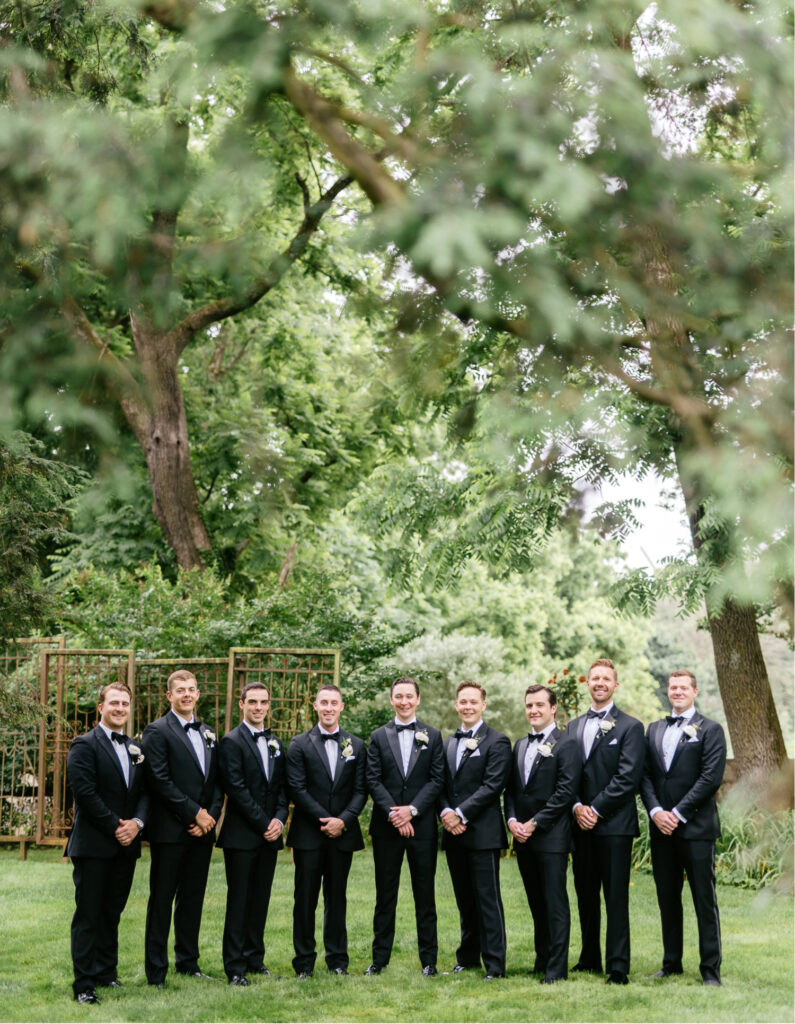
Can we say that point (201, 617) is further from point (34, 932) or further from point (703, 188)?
point (703, 188)

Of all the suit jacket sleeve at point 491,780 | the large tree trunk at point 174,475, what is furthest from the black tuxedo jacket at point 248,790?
the large tree trunk at point 174,475

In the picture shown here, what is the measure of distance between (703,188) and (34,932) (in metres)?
7.40

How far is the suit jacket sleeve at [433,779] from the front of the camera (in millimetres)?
6848

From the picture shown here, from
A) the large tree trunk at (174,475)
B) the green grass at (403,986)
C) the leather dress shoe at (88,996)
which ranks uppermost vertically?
the large tree trunk at (174,475)

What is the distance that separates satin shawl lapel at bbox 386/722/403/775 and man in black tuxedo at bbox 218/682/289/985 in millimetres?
685

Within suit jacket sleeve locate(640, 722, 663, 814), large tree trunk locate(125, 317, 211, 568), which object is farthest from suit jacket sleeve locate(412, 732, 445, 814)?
large tree trunk locate(125, 317, 211, 568)

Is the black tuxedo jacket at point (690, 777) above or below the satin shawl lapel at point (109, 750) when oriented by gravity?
below

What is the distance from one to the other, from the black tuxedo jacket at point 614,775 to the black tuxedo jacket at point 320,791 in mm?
1385

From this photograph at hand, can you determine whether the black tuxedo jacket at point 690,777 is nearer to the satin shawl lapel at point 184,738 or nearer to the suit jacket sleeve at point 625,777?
the suit jacket sleeve at point 625,777

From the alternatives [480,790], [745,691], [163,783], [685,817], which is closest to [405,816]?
[480,790]

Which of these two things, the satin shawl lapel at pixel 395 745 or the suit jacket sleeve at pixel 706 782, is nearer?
the suit jacket sleeve at pixel 706 782

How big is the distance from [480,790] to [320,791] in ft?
3.29

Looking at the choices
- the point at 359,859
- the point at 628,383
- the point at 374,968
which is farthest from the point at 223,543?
the point at 628,383

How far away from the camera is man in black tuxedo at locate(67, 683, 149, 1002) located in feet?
20.4
